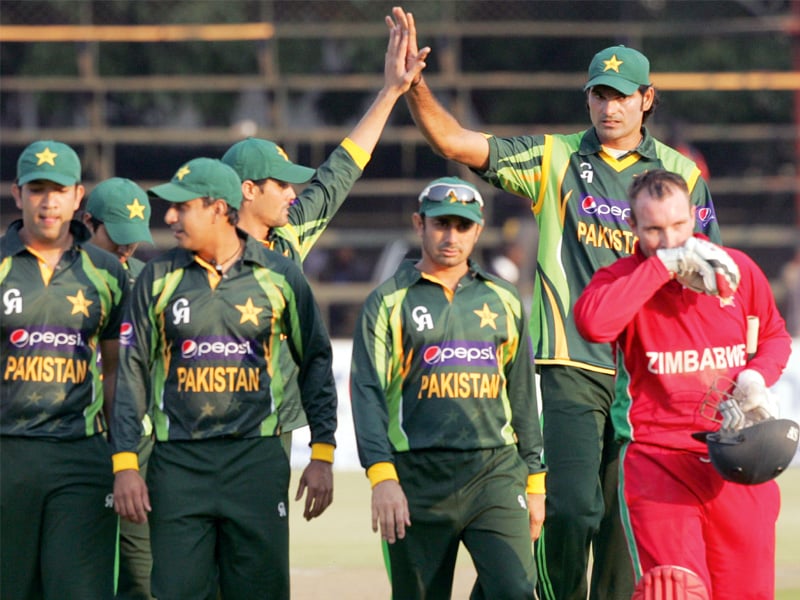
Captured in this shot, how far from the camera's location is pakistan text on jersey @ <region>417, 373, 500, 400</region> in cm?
646

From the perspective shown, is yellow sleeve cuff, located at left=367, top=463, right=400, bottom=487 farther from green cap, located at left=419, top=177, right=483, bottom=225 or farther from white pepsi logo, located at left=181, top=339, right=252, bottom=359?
green cap, located at left=419, top=177, right=483, bottom=225

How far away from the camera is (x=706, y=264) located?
18.4ft

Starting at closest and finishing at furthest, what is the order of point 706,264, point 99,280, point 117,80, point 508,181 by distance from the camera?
1. point 706,264
2. point 99,280
3. point 508,181
4. point 117,80

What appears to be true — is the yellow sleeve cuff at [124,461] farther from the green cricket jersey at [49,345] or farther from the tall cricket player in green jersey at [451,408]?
the tall cricket player in green jersey at [451,408]

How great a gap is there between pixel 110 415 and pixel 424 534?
4.73ft

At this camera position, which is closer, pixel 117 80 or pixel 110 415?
pixel 110 415

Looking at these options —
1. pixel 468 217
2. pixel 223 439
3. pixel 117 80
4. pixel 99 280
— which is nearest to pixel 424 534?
pixel 223 439

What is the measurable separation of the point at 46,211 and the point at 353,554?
15.4ft

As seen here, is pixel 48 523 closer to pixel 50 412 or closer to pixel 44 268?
pixel 50 412

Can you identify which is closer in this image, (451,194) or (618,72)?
(451,194)

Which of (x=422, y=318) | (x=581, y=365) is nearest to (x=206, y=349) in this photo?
(x=422, y=318)

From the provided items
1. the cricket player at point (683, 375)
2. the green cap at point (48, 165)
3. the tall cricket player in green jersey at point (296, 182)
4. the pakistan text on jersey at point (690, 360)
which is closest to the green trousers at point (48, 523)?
the tall cricket player in green jersey at point (296, 182)

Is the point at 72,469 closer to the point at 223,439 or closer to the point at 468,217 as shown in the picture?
the point at 223,439

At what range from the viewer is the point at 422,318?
648 cm
